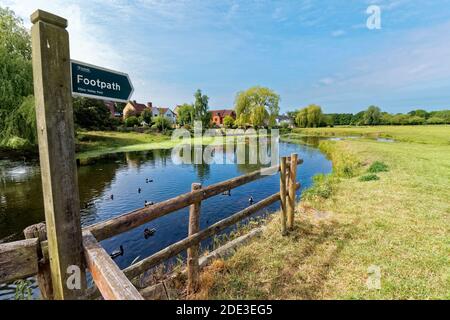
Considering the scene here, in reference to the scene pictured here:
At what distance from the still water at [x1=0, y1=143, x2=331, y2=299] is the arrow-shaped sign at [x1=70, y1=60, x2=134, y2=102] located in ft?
18.6

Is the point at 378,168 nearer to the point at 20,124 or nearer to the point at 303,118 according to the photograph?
the point at 20,124

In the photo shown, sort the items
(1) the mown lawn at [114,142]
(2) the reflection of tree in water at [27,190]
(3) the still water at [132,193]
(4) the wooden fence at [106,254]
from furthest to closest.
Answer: (1) the mown lawn at [114,142], (2) the reflection of tree in water at [27,190], (3) the still water at [132,193], (4) the wooden fence at [106,254]

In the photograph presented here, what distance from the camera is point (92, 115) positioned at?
121ft

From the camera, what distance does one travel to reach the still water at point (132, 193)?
7.72 m

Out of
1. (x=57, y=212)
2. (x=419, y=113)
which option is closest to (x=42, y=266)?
(x=57, y=212)

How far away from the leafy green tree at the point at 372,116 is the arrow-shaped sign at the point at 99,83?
10912cm

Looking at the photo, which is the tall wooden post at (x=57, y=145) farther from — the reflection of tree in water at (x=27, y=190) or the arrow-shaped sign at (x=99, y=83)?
the reflection of tree in water at (x=27, y=190)

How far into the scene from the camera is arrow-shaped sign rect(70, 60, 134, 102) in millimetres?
1729

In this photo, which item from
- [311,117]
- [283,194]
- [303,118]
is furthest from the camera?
[303,118]

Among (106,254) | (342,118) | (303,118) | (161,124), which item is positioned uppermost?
(342,118)

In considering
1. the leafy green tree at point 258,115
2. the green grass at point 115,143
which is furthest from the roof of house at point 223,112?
the green grass at point 115,143

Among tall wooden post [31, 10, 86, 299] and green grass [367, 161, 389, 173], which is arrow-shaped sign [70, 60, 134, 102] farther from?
green grass [367, 161, 389, 173]

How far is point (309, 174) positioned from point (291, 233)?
1041 centimetres

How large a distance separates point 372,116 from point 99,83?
10963 centimetres
